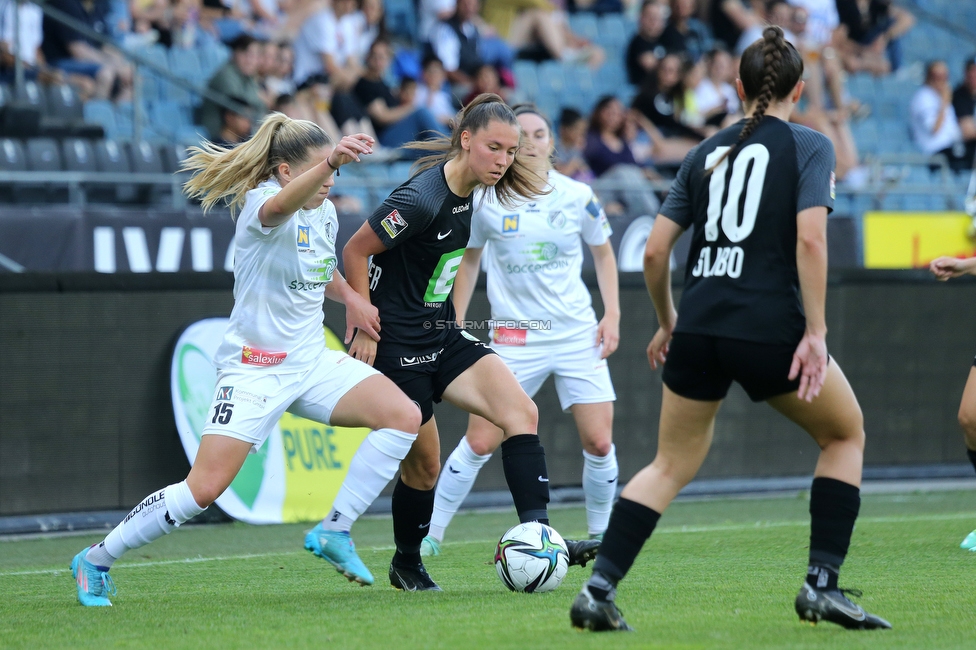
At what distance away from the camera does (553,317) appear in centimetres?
721

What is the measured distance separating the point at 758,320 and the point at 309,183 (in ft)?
5.59

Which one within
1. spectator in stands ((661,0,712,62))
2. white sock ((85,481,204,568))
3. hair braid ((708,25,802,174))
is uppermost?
spectator in stands ((661,0,712,62))

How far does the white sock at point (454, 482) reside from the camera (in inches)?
275

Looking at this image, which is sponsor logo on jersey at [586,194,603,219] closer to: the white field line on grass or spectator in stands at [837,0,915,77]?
the white field line on grass

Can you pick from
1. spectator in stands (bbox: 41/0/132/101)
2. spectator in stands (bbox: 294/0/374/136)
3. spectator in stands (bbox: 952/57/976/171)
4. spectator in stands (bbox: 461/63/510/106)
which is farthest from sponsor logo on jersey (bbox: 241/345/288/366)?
spectator in stands (bbox: 952/57/976/171)

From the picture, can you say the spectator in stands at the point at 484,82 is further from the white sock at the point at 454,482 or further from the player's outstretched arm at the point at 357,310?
the player's outstretched arm at the point at 357,310

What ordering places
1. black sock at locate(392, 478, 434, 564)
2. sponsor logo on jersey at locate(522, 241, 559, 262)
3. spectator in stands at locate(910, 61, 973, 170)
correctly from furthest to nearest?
1. spectator in stands at locate(910, 61, 973, 170)
2. sponsor logo on jersey at locate(522, 241, 559, 262)
3. black sock at locate(392, 478, 434, 564)

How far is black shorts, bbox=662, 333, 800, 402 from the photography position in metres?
4.18

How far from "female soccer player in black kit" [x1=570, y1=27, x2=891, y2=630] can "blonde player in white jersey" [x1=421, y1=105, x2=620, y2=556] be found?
2688 mm

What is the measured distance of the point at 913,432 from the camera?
36.0 feet

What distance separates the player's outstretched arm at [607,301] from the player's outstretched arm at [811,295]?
2.96 m

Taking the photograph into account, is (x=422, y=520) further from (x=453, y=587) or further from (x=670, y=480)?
(x=670, y=480)

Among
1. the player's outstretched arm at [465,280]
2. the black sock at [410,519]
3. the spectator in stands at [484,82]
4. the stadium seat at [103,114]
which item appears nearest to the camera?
the black sock at [410,519]

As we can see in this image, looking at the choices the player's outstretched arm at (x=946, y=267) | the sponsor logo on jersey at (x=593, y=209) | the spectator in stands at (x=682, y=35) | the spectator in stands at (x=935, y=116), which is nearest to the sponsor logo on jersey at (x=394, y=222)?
the sponsor logo on jersey at (x=593, y=209)
